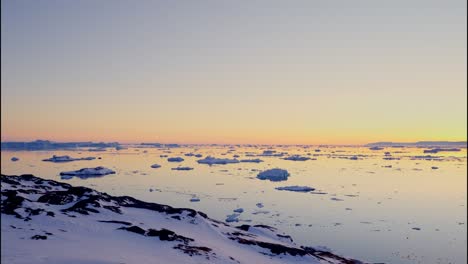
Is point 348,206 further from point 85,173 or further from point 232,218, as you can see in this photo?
point 85,173

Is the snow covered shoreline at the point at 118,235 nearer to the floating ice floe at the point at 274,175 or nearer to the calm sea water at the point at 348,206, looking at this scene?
the calm sea water at the point at 348,206

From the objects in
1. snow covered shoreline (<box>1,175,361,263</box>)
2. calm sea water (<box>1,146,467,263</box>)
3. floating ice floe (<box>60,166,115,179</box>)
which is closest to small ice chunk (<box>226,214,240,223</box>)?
calm sea water (<box>1,146,467,263</box>)

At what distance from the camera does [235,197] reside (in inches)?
2004

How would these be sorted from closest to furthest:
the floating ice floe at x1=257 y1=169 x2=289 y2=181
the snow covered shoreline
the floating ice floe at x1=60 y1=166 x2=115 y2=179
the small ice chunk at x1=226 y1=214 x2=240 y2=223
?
the snow covered shoreline → the small ice chunk at x1=226 y1=214 x2=240 y2=223 → the floating ice floe at x1=257 y1=169 x2=289 y2=181 → the floating ice floe at x1=60 y1=166 x2=115 y2=179

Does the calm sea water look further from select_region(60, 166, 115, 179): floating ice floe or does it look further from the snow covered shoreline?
the snow covered shoreline

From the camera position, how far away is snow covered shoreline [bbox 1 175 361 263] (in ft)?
55.8

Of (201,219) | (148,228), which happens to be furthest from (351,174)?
(148,228)

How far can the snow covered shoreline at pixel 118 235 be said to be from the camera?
1700 centimetres

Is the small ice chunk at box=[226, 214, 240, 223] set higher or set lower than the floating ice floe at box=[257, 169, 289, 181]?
lower

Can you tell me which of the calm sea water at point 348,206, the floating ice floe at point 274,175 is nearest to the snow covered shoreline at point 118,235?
the calm sea water at point 348,206

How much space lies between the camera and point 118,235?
21797mm

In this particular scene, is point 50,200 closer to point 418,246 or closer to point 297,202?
point 418,246

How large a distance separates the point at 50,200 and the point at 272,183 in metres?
44.9

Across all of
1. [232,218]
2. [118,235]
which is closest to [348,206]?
[232,218]
